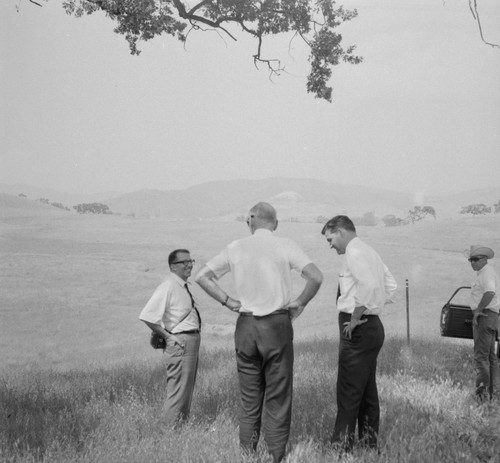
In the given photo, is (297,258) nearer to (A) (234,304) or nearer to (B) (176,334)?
(A) (234,304)

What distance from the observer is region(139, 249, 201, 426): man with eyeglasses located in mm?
5723

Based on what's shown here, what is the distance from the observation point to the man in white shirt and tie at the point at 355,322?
16.2ft

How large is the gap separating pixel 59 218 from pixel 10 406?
126 feet

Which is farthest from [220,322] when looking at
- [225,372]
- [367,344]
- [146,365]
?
[367,344]

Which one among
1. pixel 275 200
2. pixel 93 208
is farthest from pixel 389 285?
pixel 275 200

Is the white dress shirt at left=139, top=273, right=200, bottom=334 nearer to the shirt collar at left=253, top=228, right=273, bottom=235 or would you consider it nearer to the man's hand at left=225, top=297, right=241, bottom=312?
the man's hand at left=225, top=297, right=241, bottom=312

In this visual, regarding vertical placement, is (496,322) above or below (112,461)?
above

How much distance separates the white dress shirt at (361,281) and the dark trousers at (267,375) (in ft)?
2.54

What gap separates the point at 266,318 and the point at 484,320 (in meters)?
4.04

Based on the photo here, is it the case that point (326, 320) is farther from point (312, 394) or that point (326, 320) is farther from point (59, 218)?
point (59, 218)

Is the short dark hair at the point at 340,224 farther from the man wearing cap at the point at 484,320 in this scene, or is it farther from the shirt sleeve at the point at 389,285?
the man wearing cap at the point at 484,320

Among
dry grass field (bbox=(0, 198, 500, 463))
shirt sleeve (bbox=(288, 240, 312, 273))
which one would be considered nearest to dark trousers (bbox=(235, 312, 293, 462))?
dry grass field (bbox=(0, 198, 500, 463))

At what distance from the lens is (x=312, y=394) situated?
743 cm

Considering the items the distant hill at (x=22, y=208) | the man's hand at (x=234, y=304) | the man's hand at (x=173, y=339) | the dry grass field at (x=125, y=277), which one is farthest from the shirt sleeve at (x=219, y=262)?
the distant hill at (x=22, y=208)
